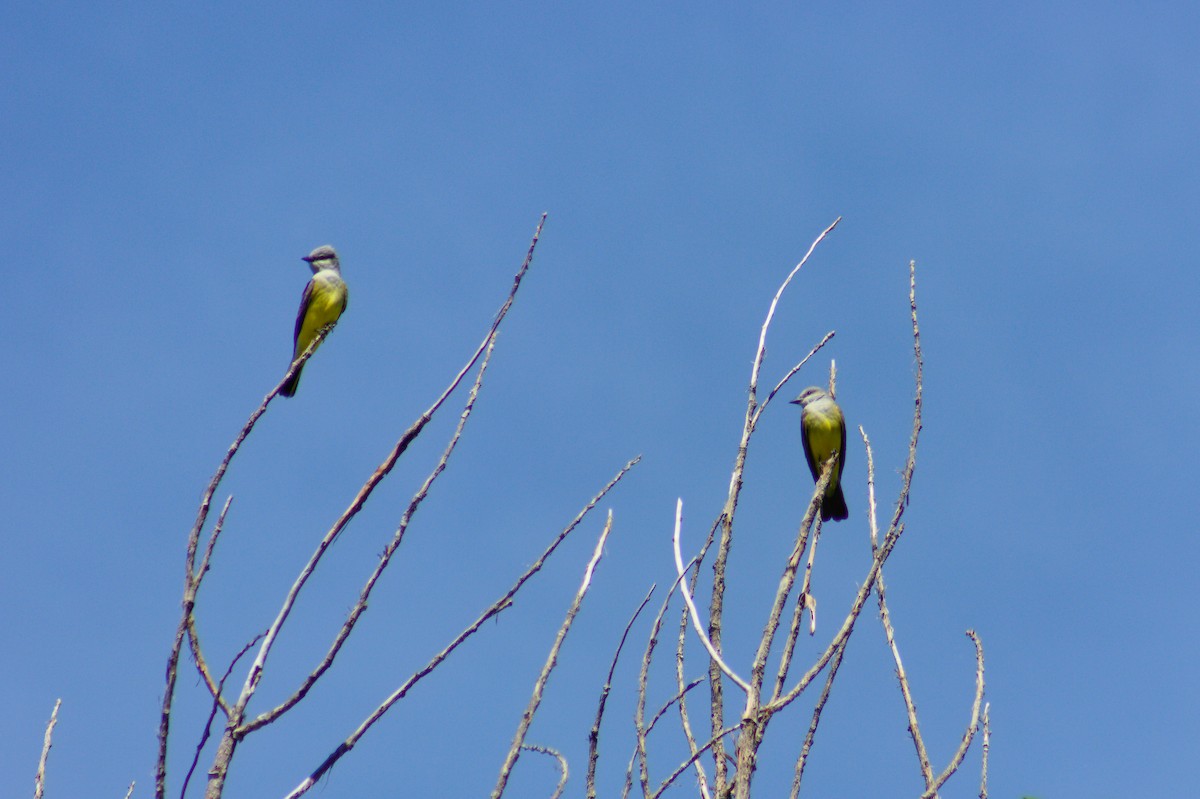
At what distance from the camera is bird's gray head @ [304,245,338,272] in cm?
1370

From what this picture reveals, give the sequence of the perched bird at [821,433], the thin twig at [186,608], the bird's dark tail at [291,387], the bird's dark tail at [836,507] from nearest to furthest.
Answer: the thin twig at [186,608], the bird's dark tail at [291,387], the bird's dark tail at [836,507], the perched bird at [821,433]

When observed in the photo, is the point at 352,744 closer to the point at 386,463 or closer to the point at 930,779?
the point at 386,463

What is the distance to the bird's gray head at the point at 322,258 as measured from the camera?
1370 centimetres

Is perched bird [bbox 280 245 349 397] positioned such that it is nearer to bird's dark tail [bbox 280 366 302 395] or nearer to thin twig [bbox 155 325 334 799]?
bird's dark tail [bbox 280 366 302 395]

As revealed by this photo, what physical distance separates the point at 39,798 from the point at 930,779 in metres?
2.75

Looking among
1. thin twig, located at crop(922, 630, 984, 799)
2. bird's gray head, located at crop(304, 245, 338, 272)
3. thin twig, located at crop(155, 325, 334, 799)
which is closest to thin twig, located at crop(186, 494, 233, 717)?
thin twig, located at crop(155, 325, 334, 799)

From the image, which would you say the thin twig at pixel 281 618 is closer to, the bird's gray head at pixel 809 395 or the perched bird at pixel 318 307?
the perched bird at pixel 318 307

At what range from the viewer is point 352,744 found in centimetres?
301

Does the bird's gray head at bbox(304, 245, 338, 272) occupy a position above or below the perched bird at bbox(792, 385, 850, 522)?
above

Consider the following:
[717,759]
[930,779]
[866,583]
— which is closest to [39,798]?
[717,759]

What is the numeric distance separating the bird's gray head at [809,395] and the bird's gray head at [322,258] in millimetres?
5571

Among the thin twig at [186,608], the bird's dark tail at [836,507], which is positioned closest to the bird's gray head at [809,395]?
the bird's dark tail at [836,507]

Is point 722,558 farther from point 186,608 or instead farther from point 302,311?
point 302,311

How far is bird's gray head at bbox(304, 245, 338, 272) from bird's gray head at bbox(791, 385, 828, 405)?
557 centimetres
